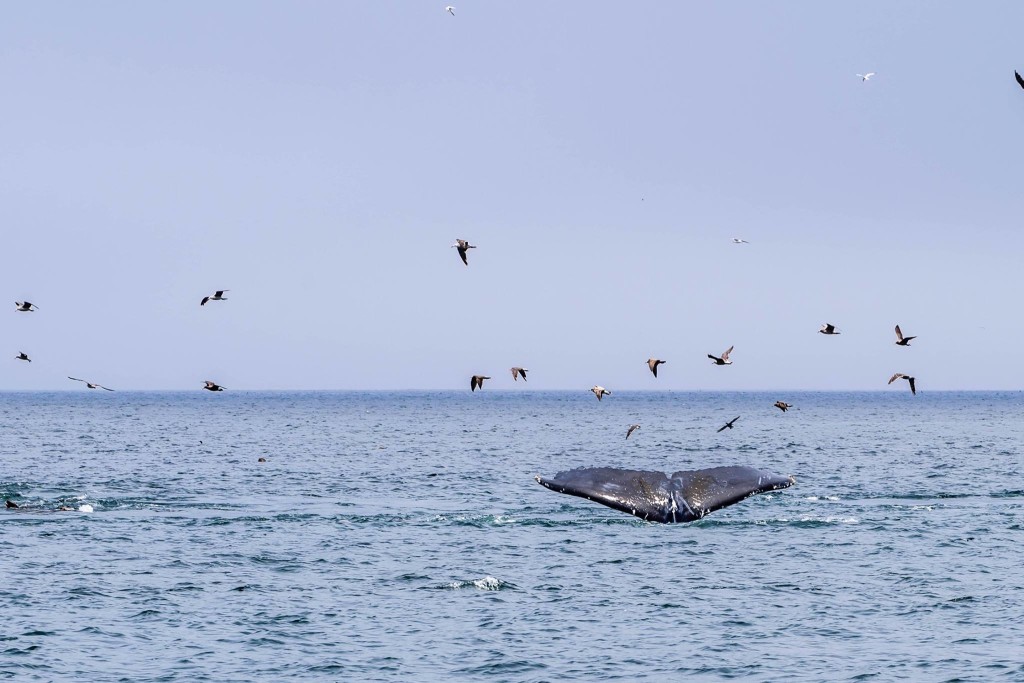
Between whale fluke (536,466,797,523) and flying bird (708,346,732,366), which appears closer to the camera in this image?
whale fluke (536,466,797,523)

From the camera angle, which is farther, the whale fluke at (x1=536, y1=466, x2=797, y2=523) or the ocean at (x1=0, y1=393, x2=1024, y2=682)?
the ocean at (x1=0, y1=393, x2=1024, y2=682)

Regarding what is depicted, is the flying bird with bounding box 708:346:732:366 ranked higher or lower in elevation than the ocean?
higher

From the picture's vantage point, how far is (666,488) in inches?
596

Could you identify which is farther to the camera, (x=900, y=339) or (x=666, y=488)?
(x=900, y=339)

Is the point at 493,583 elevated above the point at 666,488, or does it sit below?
below

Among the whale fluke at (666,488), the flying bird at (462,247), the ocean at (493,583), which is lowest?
the ocean at (493,583)

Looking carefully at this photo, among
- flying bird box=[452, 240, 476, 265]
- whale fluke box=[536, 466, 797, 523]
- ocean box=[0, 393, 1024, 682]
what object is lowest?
ocean box=[0, 393, 1024, 682]

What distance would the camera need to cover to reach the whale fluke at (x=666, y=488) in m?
14.0

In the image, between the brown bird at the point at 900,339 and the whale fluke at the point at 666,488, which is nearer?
the whale fluke at the point at 666,488

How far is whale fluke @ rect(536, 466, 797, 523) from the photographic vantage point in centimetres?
1400

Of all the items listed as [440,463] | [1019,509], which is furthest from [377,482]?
[1019,509]

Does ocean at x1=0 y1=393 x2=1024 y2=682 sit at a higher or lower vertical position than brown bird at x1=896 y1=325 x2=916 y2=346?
lower

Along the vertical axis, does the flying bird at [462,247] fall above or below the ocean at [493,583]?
above

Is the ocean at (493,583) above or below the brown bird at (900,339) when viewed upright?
below
